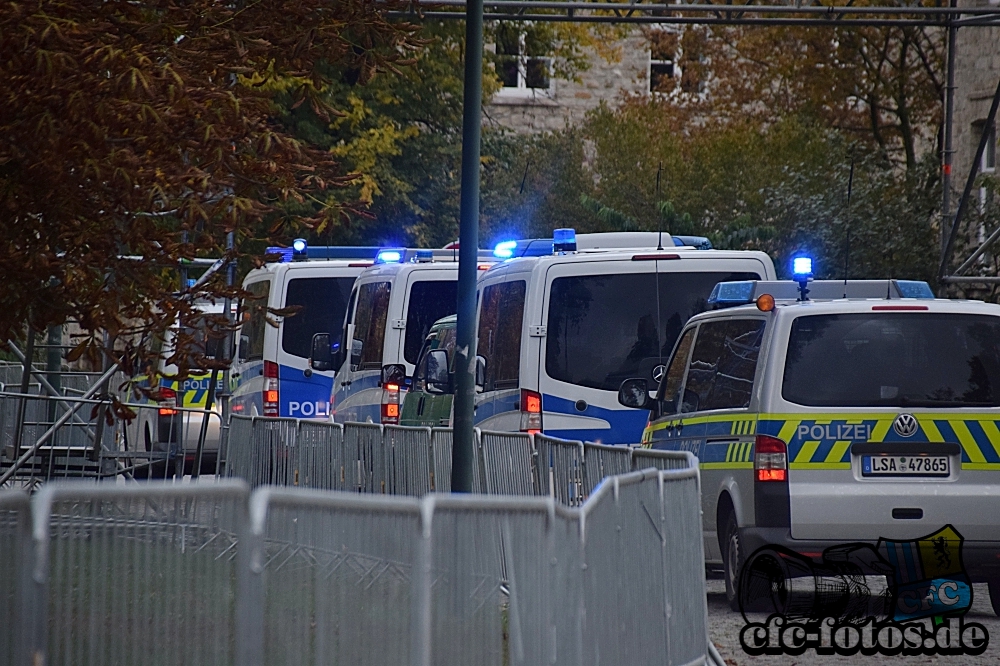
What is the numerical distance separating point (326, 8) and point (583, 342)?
4.25 meters

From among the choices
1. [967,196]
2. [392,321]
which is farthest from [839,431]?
[967,196]

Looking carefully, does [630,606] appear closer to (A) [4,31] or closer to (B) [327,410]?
(A) [4,31]

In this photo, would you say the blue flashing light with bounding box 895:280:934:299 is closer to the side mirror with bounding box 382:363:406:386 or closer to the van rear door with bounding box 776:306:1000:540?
the van rear door with bounding box 776:306:1000:540

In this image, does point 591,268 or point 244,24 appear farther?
point 591,268

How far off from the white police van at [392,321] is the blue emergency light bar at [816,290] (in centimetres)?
607

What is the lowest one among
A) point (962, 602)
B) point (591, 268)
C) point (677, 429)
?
point (962, 602)

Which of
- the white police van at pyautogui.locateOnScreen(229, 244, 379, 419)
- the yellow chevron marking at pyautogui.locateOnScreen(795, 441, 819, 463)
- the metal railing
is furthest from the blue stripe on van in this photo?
the white police van at pyautogui.locateOnScreen(229, 244, 379, 419)

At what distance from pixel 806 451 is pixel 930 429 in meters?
0.69

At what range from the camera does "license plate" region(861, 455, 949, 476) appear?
920 cm

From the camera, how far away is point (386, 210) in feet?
109

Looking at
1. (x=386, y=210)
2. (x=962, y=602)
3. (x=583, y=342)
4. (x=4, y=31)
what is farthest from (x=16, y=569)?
(x=386, y=210)

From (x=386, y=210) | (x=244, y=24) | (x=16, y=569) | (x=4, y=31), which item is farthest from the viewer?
(x=386, y=210)

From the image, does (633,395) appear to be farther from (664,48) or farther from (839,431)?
(664,48)

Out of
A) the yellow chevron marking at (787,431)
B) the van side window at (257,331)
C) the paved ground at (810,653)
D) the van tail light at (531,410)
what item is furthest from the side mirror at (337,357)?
the yellow chevron marking at (787,431)
